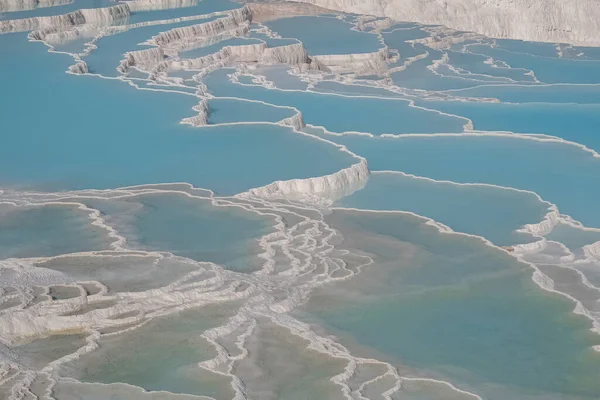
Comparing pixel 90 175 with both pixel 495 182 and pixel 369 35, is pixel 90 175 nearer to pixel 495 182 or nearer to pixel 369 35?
pixel 495 182

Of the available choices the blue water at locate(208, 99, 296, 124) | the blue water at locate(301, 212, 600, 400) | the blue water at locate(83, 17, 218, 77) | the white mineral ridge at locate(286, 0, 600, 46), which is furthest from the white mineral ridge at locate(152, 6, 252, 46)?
the blue water at locate(301, 212, 600, 400)

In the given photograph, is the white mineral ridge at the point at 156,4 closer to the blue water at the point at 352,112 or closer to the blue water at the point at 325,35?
the blue water at the point at 325,35

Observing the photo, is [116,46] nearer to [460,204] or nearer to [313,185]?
[313,185]

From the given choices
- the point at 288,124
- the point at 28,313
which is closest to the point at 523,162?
the point at 288,124

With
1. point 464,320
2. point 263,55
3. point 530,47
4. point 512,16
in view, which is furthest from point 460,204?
point 512,16

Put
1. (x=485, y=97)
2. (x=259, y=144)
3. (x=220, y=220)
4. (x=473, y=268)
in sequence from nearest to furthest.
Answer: (x=473, y=268) < (x=220, y=220) < (x=259, y=144) < (x=485, y=97)

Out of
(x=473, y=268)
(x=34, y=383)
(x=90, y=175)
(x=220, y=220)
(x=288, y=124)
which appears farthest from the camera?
(x=288, y=124)

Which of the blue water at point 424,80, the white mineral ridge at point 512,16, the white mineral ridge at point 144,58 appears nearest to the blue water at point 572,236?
the blue water at point 424,80
